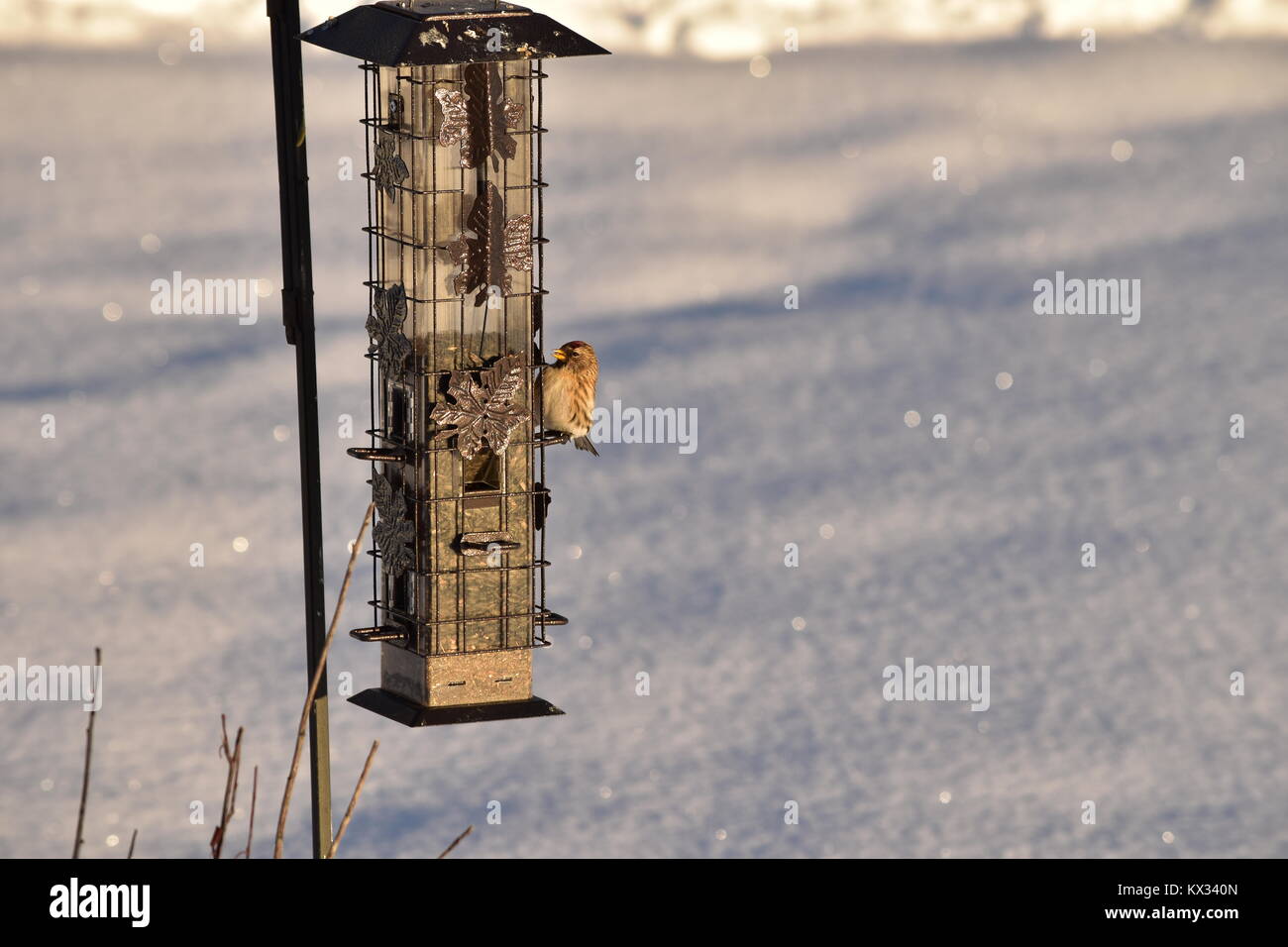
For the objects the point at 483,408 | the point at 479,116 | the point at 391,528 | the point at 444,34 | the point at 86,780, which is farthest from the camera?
the point at 391,528

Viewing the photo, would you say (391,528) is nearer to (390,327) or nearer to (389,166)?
(390,327)

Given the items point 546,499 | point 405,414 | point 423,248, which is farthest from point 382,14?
point 546,499

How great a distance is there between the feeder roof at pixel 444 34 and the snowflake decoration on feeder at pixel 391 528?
1.25 metres

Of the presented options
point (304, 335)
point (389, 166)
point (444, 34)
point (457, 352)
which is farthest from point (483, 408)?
point (444, 34)

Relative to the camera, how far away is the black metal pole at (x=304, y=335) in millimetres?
4488

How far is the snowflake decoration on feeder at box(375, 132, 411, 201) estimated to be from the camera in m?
5.15

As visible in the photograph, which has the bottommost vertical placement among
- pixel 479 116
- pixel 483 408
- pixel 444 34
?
pixel 483 408

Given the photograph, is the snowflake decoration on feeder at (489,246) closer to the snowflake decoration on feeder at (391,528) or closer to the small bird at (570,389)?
the small bird at (570,389)

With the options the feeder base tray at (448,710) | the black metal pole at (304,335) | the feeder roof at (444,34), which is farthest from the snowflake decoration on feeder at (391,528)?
the feeder roof at (444,34)

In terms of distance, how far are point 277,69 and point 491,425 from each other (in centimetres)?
122

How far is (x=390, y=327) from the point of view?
17.5 ft

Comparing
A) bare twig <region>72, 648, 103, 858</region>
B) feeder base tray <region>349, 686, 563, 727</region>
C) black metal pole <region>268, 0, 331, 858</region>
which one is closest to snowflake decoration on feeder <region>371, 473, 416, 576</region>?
feeder base tray <region>349, 686, 563, 727</region>

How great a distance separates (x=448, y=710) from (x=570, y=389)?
3.22 feet

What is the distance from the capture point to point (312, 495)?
15.0 ft
